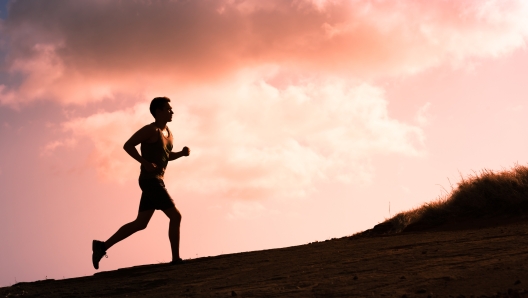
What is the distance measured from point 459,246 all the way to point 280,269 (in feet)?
6.56

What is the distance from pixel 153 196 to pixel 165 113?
46.7 inches

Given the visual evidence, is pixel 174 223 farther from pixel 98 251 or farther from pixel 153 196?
pixel 98 251

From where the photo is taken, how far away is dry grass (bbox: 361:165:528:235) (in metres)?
10.6

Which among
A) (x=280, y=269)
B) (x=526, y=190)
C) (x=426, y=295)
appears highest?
(x=526, y=190)

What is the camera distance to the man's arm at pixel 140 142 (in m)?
7.96

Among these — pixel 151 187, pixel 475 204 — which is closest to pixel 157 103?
pixel 151 187

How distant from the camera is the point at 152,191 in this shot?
809 centimetres

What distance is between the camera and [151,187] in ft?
26.5

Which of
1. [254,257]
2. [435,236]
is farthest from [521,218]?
[254,257]

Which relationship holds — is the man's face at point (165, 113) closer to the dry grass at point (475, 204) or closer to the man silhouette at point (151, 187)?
the man silhouette at point (151, 187)

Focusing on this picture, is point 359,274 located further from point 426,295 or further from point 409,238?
point 409,238

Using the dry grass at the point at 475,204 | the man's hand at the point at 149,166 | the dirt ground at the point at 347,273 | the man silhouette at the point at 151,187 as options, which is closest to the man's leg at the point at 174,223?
the man silhouette at the point at 151,187

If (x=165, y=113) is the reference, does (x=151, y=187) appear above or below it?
below

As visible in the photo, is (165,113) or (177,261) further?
(165,113)
